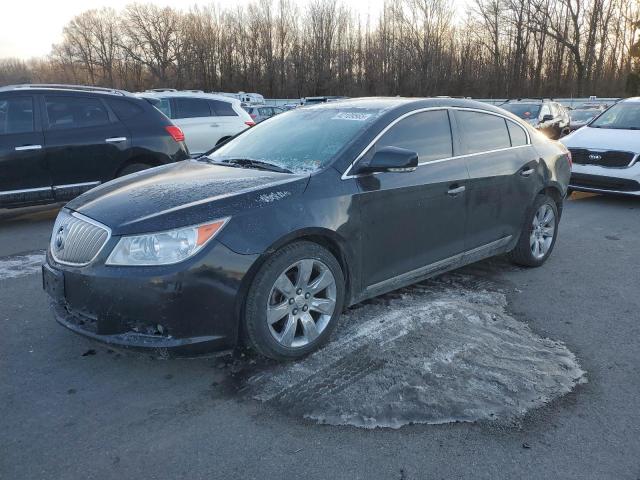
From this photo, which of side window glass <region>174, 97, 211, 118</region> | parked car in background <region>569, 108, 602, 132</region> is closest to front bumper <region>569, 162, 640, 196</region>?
side window glass <region>174, 97, 211, 118</region>

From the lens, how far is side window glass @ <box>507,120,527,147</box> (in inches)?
193

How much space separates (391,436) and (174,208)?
1.67 metres

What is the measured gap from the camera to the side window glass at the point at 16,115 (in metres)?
6.64

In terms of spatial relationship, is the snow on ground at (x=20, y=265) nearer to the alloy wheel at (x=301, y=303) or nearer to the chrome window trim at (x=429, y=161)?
the alloy wheel at (x=301, y=303)

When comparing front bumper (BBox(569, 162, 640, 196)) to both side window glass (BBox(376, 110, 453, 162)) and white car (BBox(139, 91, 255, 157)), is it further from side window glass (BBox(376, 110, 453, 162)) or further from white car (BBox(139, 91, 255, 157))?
white car (BBox(139, 91, 255, 157))

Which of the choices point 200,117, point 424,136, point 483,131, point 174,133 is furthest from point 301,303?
point 200,117

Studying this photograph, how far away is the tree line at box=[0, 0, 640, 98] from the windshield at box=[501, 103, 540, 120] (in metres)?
34.2

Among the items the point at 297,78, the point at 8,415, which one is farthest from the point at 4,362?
the point at 297,78

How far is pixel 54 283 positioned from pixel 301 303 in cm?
146

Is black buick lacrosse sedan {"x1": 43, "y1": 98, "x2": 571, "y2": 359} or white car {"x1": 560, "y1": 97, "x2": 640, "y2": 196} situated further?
white car {"x1": 560, "y1": 97, "x2": 640, "y2": 196}

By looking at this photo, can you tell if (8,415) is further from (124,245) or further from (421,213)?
(421,213)

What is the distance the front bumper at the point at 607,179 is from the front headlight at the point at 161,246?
765 cm

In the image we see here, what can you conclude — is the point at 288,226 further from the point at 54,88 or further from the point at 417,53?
the point at 417,53

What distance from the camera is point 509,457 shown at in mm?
2490
